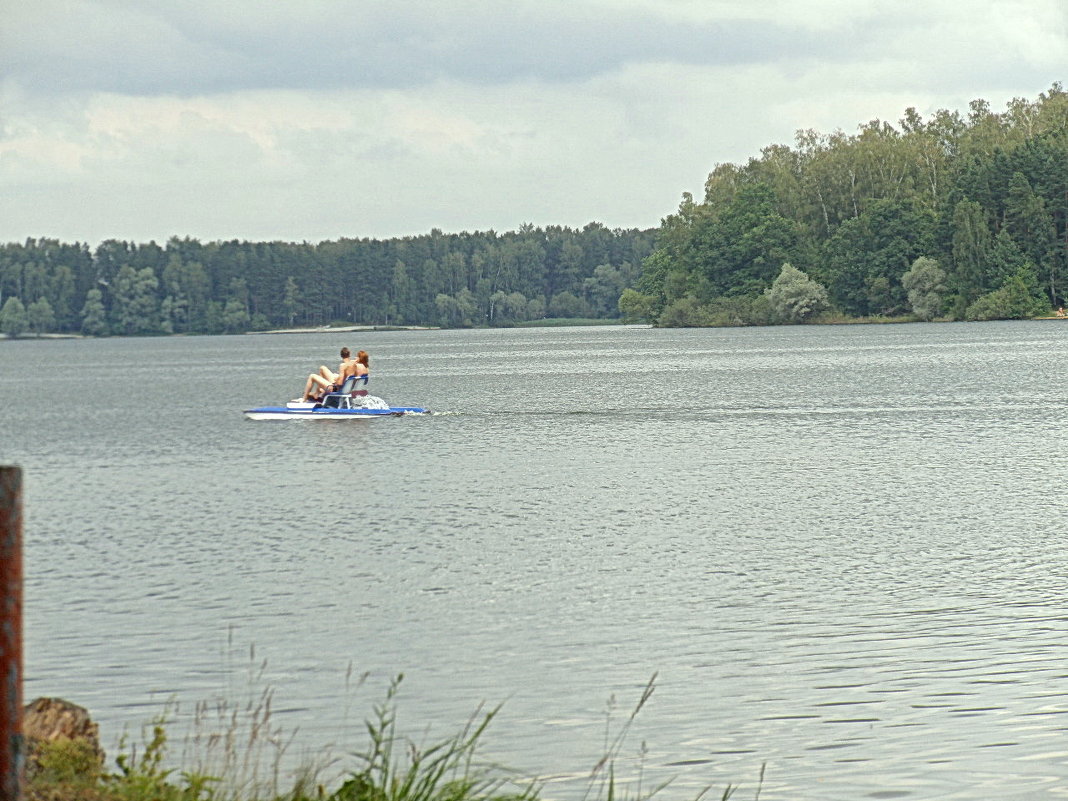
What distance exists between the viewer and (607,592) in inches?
642

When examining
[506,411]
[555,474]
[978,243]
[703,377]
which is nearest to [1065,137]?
[978,243]

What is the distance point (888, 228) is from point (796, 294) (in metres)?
13.1

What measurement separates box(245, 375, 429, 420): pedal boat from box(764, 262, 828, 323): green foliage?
112552mm

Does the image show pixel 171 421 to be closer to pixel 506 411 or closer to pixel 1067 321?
pixel 506 411

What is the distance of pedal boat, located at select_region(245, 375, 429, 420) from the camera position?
144 ft

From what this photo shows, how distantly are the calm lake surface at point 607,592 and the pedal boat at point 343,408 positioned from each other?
2.09m

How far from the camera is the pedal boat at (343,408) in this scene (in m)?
43.8

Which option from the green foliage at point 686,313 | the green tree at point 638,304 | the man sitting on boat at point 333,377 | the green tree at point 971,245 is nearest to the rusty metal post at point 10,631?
the man sitting on boat at point 333,377

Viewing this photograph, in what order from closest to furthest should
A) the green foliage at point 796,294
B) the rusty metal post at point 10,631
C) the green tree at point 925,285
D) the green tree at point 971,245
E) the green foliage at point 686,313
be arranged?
1. the rusty metal post at point 10,631
2. the green tree at point 971,245
3. the green tree at point 925,285
4. the green foliage at point 796,294
5. the green foliage at point 686,313

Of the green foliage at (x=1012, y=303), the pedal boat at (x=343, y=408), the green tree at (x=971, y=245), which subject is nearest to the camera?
the pedal boat at (x=343, y=408)

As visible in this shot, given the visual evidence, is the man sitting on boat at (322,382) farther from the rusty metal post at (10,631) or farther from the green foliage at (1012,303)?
the green foliage at (1012,303)

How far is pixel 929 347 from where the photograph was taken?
10138 cm

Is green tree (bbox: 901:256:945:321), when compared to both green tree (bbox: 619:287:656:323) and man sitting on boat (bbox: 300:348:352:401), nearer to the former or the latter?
green tree (bbox: 619:287:656:323)

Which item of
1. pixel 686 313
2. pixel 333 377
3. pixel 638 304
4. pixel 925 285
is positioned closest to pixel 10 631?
pixel 333 377
